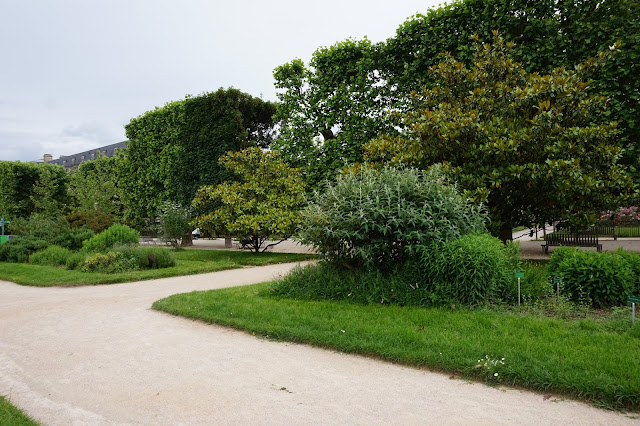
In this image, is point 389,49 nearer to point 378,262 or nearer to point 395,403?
point 378,262

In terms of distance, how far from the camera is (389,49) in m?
12.9

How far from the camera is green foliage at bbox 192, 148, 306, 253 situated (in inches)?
548

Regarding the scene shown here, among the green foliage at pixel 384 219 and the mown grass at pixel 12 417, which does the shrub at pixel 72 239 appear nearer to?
the green foliage at pixel 384 219

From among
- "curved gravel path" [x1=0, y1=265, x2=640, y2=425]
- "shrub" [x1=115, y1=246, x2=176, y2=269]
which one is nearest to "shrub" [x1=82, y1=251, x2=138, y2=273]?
"shrub" [x1=115, y1=246, x2=176, y2=269]

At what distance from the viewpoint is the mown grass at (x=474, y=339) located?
11.2 feet

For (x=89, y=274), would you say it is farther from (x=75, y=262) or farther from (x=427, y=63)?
(x=427, y=63)

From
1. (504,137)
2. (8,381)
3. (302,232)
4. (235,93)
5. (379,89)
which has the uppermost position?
(235,93)

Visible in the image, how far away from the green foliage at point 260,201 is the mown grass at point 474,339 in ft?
24.5

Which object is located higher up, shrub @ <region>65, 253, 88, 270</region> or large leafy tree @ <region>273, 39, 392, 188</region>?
large leafy tree @ <region>273, 39, 392, 188</region>

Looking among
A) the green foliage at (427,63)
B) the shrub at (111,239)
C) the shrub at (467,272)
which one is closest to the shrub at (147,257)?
the shrub at (111,239)

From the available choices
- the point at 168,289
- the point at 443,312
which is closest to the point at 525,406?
the point at 443,312

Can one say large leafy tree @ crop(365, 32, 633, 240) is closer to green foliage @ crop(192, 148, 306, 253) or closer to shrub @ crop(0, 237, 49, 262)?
green foliage @ crop(192, 148, 306, 253)

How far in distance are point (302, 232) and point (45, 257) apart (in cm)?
1072

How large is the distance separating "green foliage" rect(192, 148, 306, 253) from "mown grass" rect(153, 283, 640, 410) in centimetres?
746
